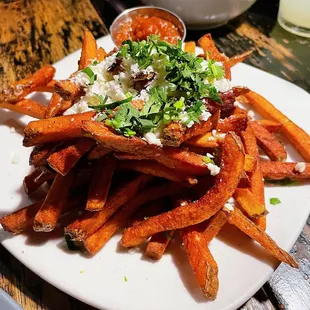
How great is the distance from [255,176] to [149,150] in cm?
57

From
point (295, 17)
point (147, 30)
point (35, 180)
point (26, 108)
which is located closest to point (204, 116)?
point (35, 180)

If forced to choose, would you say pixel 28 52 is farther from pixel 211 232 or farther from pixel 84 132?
pixel 211 232

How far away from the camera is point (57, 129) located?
1992 millimetres

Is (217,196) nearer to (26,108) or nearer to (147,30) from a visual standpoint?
(26,108)

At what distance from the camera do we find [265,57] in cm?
375

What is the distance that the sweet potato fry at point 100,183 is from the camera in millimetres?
2008

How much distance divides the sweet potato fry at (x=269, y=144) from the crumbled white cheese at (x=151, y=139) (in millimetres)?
727

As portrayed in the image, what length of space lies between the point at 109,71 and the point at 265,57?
192 cm

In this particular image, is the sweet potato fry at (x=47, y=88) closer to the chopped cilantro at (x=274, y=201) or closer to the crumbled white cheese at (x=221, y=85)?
the crumbled white cheese at (x=221, y=85)

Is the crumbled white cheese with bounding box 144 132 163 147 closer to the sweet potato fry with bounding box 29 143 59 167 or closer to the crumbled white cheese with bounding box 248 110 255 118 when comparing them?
the sweet potato fry with bounding box 29 143 59 167

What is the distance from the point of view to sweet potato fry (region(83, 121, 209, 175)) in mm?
1857

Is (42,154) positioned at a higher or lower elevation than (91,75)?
lower

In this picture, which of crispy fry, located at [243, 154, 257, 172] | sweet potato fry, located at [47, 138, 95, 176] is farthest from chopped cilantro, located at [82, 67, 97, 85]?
crispy fry, located at [243, 154, 257, 172]

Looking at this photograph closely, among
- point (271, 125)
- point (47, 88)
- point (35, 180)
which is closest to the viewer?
point (35, 180)
